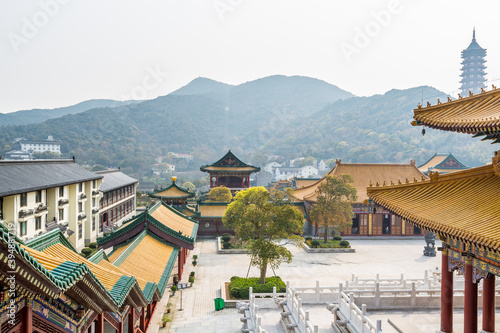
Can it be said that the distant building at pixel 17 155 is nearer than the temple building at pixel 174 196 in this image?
No

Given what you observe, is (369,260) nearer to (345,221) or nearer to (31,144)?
(345,221)

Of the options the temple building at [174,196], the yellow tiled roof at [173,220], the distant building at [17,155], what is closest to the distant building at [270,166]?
the distant building at [17,155]

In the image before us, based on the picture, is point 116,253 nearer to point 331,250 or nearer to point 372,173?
point 331,250

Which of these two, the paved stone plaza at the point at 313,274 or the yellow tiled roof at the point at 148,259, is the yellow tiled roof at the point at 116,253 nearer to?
the yellow tiled roof at the point at 148,259

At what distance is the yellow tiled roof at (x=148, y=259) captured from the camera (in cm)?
1416

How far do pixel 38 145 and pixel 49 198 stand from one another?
448 feet

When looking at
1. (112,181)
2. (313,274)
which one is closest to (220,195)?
(112,181)

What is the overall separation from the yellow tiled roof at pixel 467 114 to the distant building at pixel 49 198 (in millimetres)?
23125

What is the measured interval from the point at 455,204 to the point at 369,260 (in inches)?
881

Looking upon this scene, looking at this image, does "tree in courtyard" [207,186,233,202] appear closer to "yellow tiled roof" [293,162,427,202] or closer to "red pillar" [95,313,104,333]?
"yellow tiled roof" [293,162,427,202]

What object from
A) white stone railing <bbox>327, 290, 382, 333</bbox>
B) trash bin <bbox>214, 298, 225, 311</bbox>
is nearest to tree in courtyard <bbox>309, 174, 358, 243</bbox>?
trash bin <bbox>214, 298, 225, 311</bbox>

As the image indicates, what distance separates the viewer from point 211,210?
41688mm

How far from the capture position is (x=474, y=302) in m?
11.2

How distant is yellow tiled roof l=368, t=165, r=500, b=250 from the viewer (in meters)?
9.45
